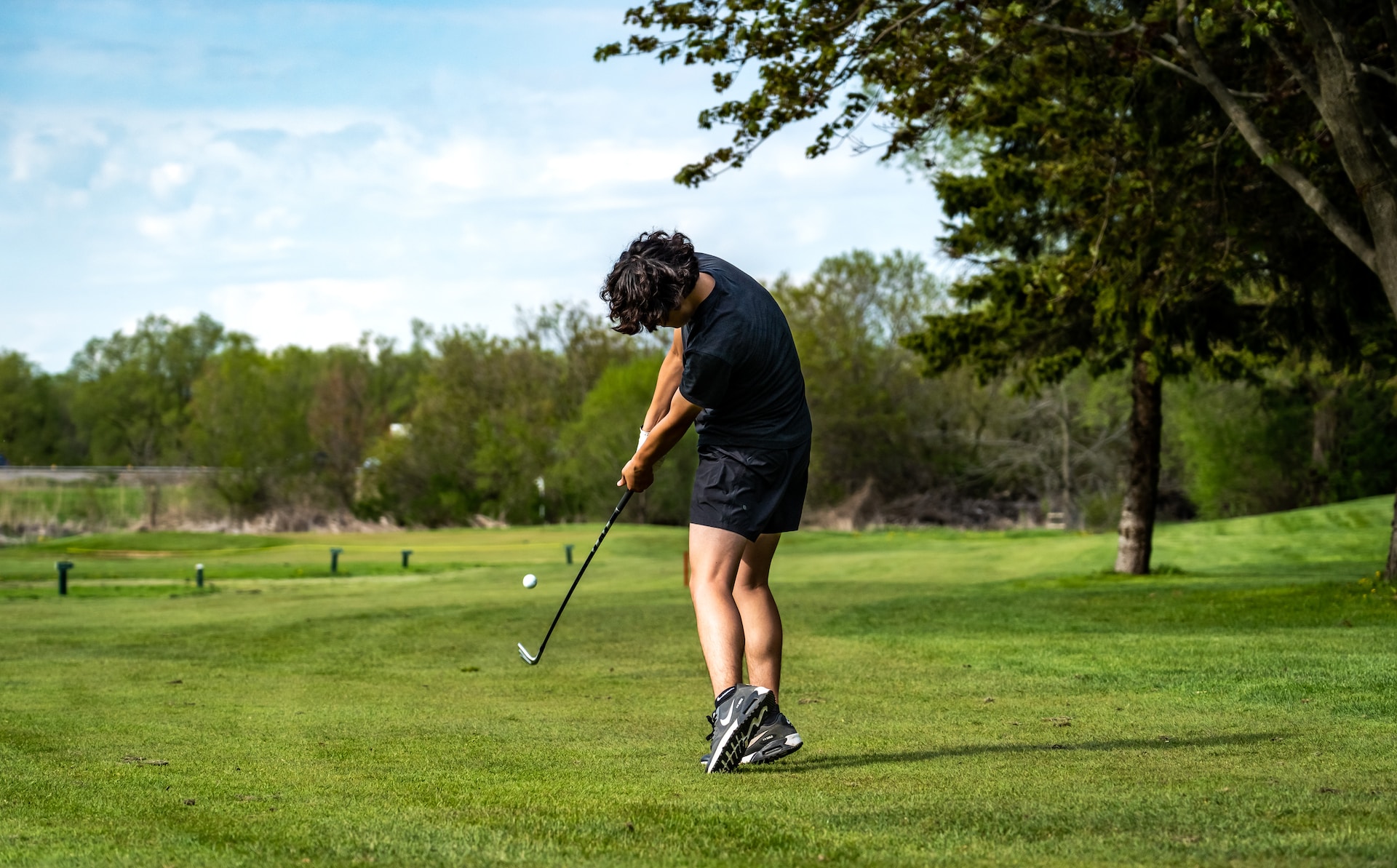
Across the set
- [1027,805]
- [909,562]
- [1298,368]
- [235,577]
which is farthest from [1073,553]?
[1027,805]

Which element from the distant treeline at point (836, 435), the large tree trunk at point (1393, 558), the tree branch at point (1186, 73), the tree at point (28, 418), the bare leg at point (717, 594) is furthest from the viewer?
the tree at point (28, 418)

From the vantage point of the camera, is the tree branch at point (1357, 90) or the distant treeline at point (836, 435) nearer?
the tree branch at point (1357, 90)

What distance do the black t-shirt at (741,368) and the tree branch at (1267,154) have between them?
26.8 ft

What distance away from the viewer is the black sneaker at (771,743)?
519 cm

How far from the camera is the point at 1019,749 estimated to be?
563cm

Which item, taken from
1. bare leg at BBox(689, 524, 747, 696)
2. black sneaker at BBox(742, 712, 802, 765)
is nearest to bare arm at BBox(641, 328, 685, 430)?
bare leg at BBox(689, 524, 747, 696)

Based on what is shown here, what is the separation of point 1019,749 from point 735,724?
1.34 metres

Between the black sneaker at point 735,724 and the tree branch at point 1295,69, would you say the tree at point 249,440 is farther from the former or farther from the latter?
the black sneaker at point 735,724

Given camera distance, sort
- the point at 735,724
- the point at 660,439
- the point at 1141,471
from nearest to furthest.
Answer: the point at 735,724 → the point at 660,439 → the point at 1141,471

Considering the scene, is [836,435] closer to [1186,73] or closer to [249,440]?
[249,440]

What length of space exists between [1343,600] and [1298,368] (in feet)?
53.2

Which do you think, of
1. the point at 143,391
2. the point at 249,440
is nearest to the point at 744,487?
the point at 249,440

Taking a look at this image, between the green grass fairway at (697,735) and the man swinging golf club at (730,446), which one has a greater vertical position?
the man swinging golf club at (730,446)

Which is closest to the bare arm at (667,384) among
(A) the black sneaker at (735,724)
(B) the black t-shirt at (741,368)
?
(B) the black t-shirt at (741,368)
